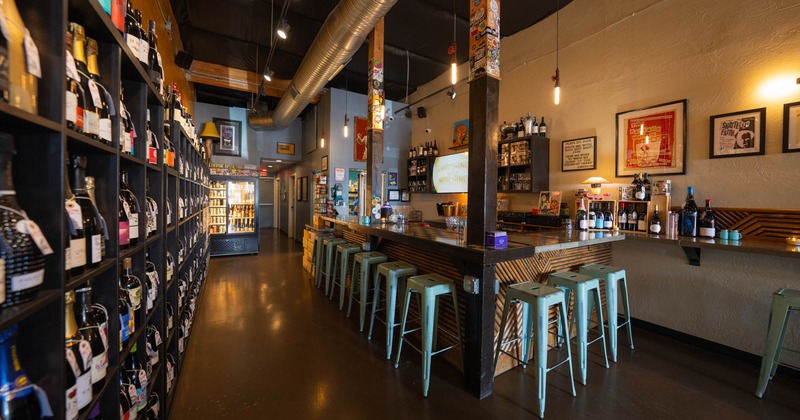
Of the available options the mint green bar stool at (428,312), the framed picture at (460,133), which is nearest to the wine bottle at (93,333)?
the mint green bar stool at (428,312)

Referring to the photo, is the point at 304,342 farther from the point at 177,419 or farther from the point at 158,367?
the point at 158,367

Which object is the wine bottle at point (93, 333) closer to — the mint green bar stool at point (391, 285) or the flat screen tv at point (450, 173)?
the mint green bar stool at point (391, 285)

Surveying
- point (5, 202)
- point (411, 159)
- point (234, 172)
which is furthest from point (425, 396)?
point (234, 172)

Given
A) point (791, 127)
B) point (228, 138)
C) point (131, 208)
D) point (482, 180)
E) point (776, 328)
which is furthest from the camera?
point (228, 138)

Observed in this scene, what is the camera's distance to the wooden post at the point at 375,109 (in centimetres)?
445

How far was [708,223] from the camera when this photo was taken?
288 centimetres

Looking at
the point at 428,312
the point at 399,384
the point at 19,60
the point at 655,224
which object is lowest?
the point at 399,384

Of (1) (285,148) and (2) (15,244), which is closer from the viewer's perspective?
(2) (15,244)

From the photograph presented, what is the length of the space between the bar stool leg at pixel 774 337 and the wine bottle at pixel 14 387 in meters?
3.73

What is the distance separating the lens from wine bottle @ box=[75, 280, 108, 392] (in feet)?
3.35

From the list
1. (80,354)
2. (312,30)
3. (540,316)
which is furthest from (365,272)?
(312,30)

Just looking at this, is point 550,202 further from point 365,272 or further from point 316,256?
point 316,256

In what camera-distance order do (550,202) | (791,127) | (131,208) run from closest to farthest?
1. (131,208)
2. (791,127)
3. (550,202)

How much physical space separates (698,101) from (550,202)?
1788mm
